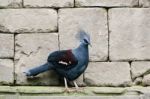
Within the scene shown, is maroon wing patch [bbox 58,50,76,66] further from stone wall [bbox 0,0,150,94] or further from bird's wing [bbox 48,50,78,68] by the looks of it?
stone wall [bbox 0,0,150,94]

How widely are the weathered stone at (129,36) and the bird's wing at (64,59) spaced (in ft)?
1.77

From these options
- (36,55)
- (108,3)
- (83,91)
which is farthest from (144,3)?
(36,55)

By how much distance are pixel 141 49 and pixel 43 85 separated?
1.14m

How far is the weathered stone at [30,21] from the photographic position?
621cm

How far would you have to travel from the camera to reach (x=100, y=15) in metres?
6.20

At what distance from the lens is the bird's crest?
589cm

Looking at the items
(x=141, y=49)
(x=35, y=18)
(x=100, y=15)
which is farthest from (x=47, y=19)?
(x=141, y=49)

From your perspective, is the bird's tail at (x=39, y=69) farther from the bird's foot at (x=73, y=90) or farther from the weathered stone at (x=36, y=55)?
the bird's foot at (x=73, y=90)

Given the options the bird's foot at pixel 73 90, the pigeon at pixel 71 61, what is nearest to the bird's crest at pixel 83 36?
the pigeon at pixel 71 61

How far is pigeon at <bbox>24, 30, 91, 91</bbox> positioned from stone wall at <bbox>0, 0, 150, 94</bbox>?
9.6 inches

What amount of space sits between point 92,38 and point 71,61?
0.49m

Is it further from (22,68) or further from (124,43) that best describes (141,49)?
(22,68)

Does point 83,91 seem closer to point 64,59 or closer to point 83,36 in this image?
point 64,59

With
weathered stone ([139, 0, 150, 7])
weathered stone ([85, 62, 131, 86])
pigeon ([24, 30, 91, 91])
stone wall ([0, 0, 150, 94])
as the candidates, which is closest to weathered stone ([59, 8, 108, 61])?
stone wall ([0, 0, 150, 94])
